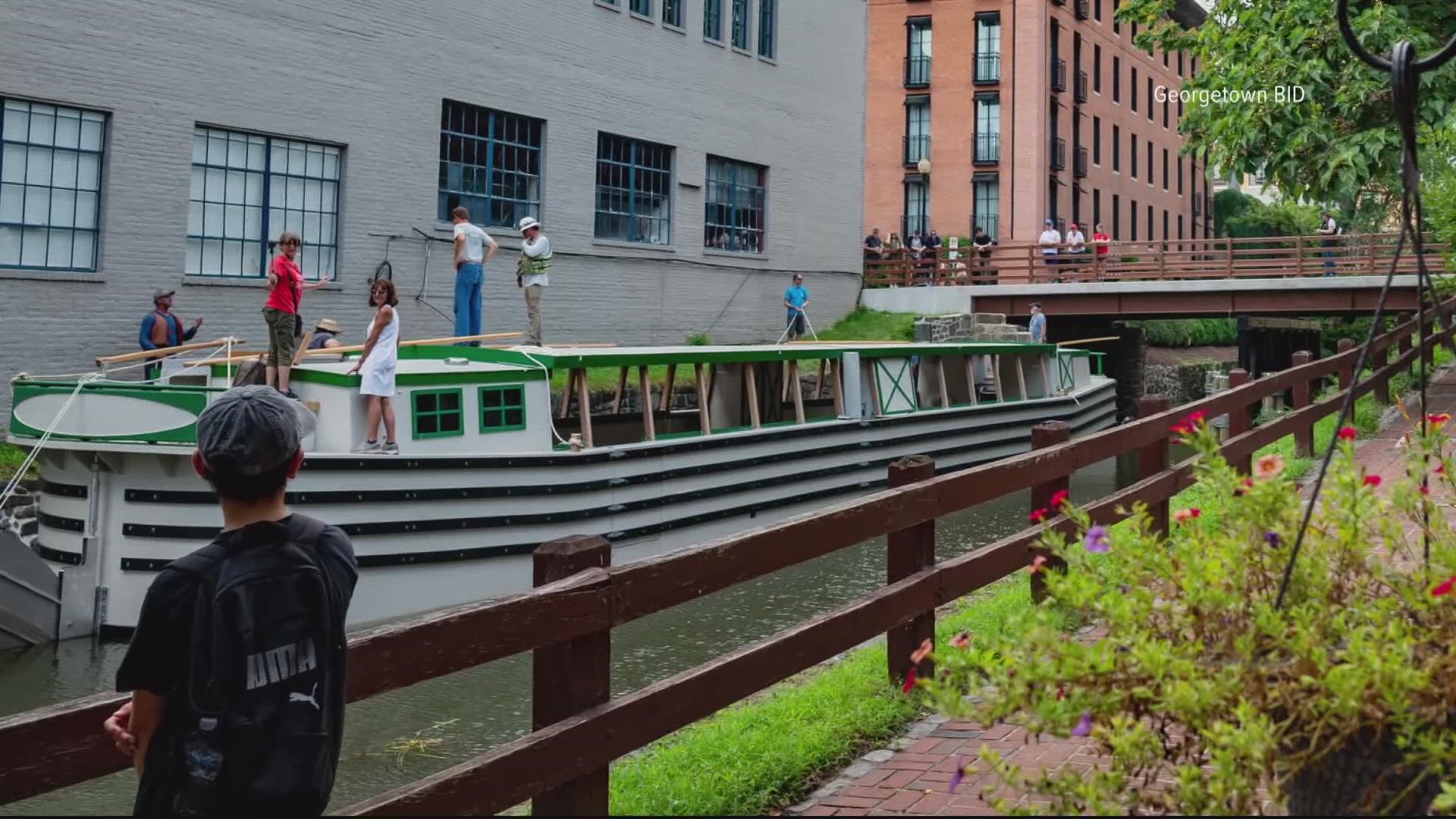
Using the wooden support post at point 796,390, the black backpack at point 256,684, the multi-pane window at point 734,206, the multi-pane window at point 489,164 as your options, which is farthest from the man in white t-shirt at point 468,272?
the black backpack at point 256,684

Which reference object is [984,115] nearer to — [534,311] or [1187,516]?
[534,311]

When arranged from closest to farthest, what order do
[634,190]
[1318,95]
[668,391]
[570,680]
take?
[570,680], [1318,95], [668,391], [634,190]

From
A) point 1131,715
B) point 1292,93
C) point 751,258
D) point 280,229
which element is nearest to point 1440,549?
point 1131,715

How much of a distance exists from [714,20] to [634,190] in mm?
4662

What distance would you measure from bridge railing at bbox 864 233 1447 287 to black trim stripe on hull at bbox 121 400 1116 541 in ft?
61.3

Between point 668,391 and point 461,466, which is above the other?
point 668,391

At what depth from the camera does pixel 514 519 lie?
14.1m

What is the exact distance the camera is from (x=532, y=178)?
25.3 metres

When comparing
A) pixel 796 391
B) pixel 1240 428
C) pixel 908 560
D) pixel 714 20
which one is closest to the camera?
pixel 908 560

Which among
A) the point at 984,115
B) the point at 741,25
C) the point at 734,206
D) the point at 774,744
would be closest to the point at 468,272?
the point at 734,206

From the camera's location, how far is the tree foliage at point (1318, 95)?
1551 cm

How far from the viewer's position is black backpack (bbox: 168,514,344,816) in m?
2.80

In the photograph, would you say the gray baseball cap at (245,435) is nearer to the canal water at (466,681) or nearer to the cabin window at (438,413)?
the canal water at (466,681)

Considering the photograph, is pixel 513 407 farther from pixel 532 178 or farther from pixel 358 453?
pixel 532 178
